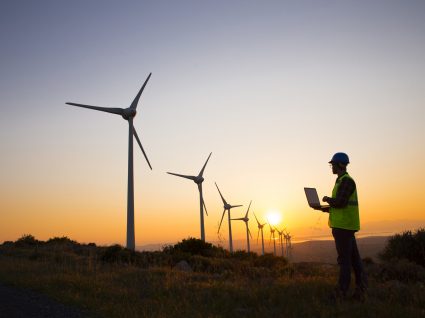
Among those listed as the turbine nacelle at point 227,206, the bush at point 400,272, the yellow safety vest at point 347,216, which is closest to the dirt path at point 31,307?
the yellow safety vest at point 347,216

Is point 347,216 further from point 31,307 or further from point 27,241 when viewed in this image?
point 27,241

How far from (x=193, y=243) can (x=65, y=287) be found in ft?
65.0

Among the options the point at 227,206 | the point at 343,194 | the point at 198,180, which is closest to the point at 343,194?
the point at 343,194

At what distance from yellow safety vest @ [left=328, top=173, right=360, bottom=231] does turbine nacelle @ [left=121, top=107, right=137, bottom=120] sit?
2760cm

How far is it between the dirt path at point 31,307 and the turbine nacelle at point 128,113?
25.0 metres

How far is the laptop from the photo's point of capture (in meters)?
8.98

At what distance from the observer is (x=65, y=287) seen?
1092 centimetres

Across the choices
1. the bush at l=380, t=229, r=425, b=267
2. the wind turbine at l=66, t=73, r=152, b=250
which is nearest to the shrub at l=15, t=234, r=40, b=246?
the wind turbine at l=66, t=73, r=152, b=250

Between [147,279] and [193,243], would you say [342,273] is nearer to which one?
[147,279]

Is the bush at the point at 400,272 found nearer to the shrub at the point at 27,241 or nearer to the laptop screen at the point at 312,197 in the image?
the laptop screen at the point at 312,197

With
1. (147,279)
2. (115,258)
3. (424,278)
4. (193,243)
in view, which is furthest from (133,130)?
(424,278)

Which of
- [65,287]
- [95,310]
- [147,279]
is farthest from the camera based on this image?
[147,279]

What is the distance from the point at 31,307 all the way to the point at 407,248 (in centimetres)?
1781

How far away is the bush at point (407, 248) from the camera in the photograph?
2070cm
